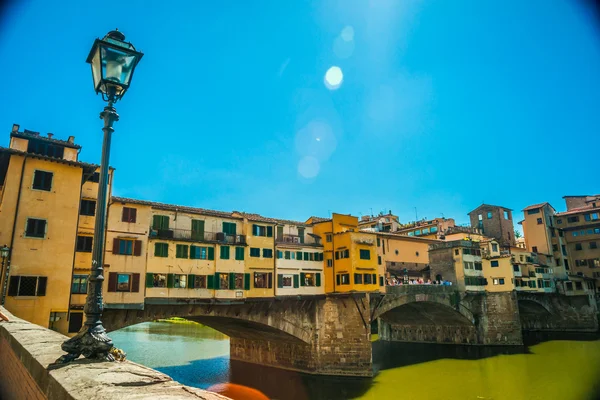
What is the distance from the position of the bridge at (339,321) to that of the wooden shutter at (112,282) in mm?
1695

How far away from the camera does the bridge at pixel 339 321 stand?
32688 mm

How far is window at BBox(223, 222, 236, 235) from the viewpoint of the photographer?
33.2 metres

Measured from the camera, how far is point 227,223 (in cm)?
3344

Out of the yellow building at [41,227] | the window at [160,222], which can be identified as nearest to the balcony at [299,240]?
the window at [160,222]

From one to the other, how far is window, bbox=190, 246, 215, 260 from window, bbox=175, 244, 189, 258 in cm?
44

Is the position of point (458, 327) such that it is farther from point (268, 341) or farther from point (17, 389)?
point (17, 389)

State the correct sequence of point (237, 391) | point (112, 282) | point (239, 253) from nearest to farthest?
point (112, 282) → point (237, 391) → point (239, 253)

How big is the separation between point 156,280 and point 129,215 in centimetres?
510

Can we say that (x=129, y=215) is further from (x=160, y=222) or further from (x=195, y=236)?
(x=195, y=236)

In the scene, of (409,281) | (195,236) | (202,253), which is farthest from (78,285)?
(409,281)

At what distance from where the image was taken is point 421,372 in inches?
1543

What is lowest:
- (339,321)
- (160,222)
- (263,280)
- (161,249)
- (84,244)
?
(339,321)

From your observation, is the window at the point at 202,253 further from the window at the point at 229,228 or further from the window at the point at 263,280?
the window at the point at 263,280

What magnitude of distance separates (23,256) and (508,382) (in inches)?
1558
